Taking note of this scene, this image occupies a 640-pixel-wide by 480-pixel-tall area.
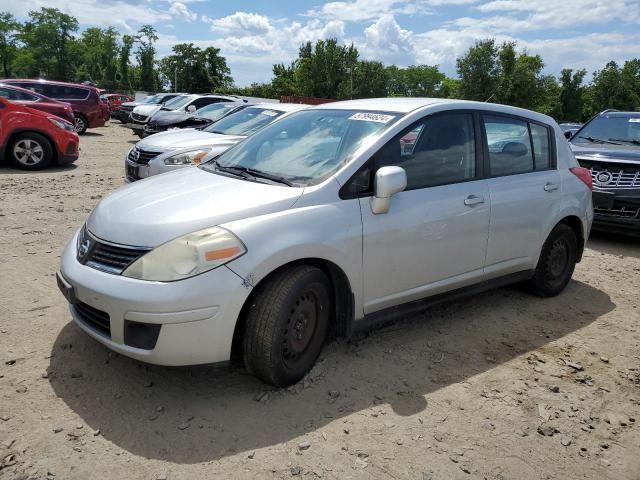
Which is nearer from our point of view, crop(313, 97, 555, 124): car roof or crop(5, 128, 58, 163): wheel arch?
crop(313, 97, 555, 124): car roof

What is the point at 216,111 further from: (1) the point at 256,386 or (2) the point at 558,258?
(1) the point at 256,386

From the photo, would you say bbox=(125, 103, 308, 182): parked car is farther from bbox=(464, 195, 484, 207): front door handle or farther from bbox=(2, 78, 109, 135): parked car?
bbox=(2, 78, 109, 135): parked car

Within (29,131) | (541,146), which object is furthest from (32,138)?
(541,146)

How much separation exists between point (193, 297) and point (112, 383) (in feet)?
2.94

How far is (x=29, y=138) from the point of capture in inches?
408

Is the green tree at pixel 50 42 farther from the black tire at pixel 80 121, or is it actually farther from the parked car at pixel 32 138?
the parked car at pixel 32 138

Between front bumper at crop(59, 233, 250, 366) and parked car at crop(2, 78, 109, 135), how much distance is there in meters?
17.1

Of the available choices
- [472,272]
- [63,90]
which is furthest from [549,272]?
[63,90]

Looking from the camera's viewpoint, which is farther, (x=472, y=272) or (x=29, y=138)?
(x=29, y=138)

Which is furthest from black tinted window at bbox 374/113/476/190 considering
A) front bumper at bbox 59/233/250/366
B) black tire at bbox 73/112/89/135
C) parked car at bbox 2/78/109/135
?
black tire at bbox 73/112/89/135

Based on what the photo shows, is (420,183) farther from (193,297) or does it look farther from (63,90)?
(63,90)

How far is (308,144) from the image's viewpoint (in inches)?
149

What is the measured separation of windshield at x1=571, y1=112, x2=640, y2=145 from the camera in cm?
791

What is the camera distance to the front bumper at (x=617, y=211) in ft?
22.3
